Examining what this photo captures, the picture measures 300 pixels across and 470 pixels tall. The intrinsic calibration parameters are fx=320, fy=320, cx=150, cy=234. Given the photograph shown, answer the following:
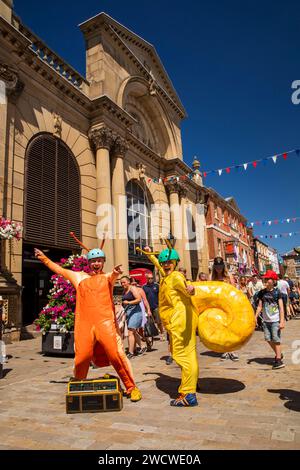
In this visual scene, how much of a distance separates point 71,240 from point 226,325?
9678 mm

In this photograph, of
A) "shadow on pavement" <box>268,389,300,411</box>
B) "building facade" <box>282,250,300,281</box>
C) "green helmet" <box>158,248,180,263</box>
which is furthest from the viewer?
"building facade" <box>282,250,300,281</box>

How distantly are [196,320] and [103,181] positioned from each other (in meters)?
10.7

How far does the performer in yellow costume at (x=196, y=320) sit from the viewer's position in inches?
156

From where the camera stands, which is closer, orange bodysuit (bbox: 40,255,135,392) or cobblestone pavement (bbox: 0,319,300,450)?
cobblestone pavement (bbox: 0,319,300,450)

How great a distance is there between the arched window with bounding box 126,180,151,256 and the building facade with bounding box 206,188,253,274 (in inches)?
437

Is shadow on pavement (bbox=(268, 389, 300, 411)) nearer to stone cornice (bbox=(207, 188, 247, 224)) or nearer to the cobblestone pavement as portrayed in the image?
the cobblestone pavement

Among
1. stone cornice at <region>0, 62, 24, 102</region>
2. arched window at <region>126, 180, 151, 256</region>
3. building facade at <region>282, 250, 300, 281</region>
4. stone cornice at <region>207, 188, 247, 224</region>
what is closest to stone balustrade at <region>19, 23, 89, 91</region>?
stone cornice at <region>0, 62, 24, 102</region>

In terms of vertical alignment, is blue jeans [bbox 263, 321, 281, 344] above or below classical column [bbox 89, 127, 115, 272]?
below

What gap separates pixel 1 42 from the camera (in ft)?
33.6

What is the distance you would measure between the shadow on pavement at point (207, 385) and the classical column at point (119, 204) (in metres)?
9.02

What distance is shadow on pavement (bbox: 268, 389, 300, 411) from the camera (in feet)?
11.9

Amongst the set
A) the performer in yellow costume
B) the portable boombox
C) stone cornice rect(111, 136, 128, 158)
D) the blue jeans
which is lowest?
the portable boombox

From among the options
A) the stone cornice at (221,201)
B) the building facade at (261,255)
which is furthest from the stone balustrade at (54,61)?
the building facade at (261,255)

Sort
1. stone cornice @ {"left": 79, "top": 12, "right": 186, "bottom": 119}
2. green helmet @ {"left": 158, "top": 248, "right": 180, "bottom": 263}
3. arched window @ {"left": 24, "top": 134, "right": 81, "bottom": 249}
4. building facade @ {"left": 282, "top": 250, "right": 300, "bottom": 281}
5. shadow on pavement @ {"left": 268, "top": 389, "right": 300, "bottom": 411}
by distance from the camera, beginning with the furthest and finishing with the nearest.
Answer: building facade @ {"left": 282, "top": 250, "right": 300, "bottom": 281}
stone cornice @ {"left": 79, "top": 12, "right": 186, "bottom": 119}
arched window @ {"left": 24, "top": 134, "right": 81, "bottom": 249}
green helmet @ {"left": 158, "top": 248, "right": 180, "bottom": 263}
shadow on pavement @ {"left": 268, "top": 389, "right": 300, "bottom": 411}
